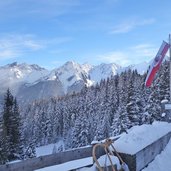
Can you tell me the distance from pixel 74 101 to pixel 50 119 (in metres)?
14.4

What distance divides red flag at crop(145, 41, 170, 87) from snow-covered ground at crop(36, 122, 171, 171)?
6.95 metres

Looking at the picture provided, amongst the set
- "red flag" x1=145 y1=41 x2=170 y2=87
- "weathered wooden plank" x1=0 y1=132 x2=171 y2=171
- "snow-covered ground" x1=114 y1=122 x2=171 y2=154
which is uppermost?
"red flag" x1=145 y1=41 x2=170 y2=87

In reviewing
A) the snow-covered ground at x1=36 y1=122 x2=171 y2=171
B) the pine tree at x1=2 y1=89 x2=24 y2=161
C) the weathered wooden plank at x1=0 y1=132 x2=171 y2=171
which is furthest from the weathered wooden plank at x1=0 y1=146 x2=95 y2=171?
the pine tree at x1=2 y1=89 x2=24 y2=161

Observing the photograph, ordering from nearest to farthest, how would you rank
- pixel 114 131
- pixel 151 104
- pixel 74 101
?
pixel 151 104 < pixel 114 131 < pixel 74 101

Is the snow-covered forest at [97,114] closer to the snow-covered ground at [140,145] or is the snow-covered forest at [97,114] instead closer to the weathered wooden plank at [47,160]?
the snow-covered ground at [140,145]

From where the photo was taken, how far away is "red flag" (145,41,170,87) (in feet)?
55.7

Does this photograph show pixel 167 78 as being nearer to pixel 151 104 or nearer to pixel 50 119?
pixel 151 104

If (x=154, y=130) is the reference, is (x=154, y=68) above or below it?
above

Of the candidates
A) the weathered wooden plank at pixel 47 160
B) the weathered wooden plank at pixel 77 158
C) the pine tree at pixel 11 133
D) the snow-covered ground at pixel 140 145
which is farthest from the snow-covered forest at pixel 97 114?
the weathered wooden plank at pixel 47 160

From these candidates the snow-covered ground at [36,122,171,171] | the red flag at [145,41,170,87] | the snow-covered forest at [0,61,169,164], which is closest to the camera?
the snow-covered ground at [36,122,171,171]

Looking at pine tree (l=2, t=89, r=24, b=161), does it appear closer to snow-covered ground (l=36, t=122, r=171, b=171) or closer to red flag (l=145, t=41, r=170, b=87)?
red flag (l=145, t=41, r=170, b=87)

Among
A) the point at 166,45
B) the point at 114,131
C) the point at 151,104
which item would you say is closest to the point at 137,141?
the point at 166,45

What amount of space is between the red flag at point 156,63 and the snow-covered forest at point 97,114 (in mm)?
19680

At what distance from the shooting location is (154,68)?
1697 cm
